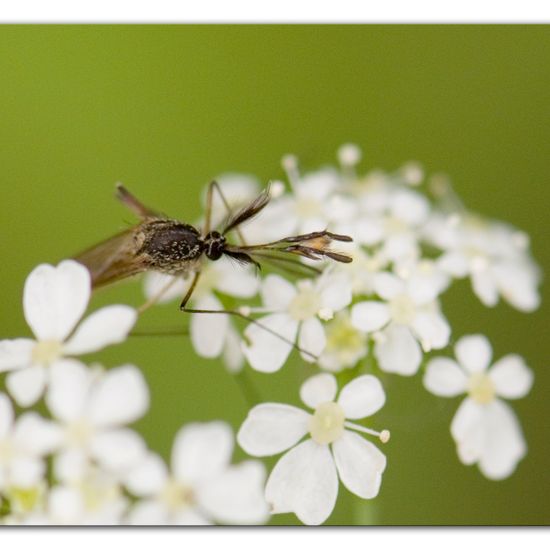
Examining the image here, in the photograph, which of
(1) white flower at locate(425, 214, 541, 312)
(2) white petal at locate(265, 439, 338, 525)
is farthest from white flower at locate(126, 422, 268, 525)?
(1) white flower at locate(425, 214, 541, 312)

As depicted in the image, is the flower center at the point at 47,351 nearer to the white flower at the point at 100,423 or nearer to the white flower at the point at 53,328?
the white flower at the point at 53,328

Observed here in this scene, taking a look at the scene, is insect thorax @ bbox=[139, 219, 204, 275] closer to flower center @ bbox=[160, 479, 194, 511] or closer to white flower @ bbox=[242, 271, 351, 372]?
white flower @ bbox=[242, 271, 351, 372]

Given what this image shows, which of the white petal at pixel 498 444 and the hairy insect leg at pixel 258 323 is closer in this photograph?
the hairy insect leg at pixel 258 323

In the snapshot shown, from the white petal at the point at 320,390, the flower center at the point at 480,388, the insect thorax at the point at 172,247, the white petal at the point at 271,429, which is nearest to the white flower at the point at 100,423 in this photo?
the white petal at the point at 271,429

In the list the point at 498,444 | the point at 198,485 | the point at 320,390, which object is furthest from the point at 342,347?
the point at 198,485

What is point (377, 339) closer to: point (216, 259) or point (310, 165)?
point (216, 259)

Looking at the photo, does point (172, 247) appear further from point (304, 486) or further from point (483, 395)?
point (483, 395)
